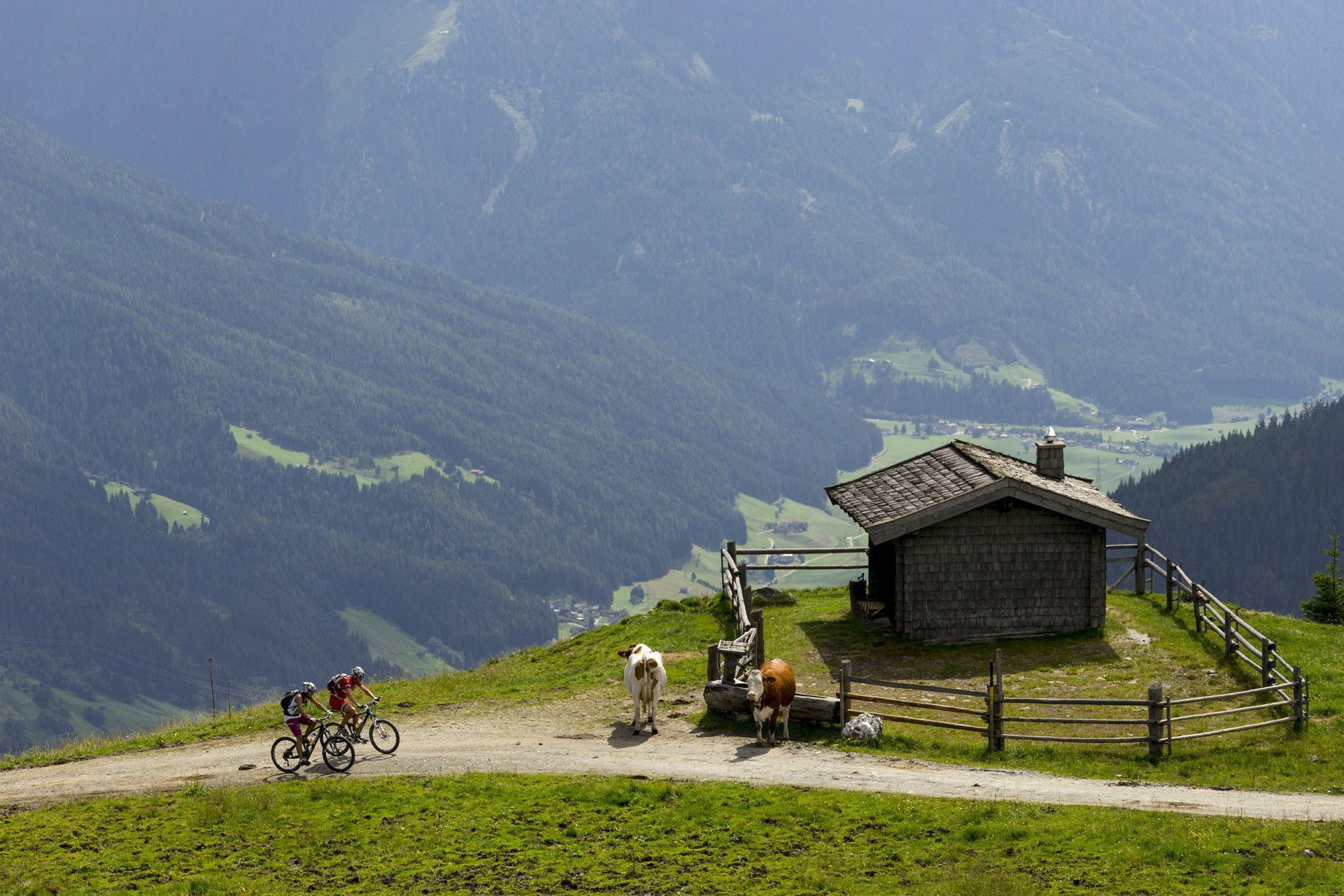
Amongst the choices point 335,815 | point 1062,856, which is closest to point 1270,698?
point 1062,856

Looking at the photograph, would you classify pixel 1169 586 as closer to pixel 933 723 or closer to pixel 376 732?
pixel 933 723

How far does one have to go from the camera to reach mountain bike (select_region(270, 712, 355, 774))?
3125 centimetres

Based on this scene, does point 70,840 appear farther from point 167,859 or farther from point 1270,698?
point 1270,698

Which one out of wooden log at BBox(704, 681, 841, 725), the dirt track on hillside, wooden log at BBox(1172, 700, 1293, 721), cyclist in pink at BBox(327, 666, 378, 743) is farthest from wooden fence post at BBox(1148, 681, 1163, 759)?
cyclist in pink at BBox(327, 666, 378, 743)

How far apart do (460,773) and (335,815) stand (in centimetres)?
321

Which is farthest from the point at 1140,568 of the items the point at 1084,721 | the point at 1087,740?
the point at 1084,721

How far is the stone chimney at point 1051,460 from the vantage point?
45125 mm

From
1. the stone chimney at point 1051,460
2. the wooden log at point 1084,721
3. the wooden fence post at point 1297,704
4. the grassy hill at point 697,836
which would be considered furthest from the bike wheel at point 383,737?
the stone chimney at point 1051,460

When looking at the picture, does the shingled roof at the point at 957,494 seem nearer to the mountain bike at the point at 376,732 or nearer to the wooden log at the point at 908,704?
the wooden log at the point at 908,704

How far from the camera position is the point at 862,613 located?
45.7 meters

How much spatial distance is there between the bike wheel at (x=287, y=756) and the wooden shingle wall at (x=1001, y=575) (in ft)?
58.9

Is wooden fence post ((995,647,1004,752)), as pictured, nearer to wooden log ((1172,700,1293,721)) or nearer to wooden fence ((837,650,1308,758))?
wooden fence ((837,650,1308,758))

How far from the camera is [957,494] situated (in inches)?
1635

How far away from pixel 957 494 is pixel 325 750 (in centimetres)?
1914
